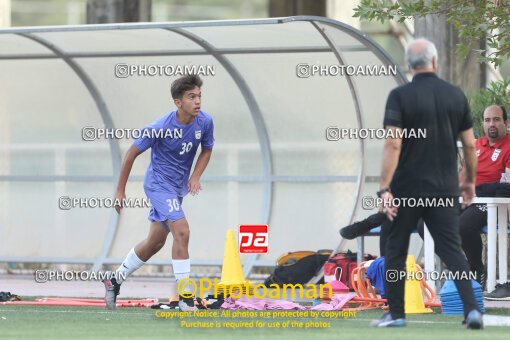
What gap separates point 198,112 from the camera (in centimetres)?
1126

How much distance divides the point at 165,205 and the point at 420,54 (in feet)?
9.90

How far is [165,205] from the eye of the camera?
11.2 m

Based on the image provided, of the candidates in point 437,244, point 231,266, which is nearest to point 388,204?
point 437,244

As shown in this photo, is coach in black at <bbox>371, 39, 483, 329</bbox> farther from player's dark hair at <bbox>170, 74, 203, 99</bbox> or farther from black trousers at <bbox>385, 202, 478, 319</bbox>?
player's dark hair at <bbox>170, 74, 203, 99</bbox>

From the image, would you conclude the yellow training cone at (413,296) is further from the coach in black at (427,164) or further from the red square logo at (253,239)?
the red square logo at (253,239)

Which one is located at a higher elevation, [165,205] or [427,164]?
[427,164]

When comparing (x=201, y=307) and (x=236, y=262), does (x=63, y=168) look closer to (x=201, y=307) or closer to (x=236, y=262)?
(x=236, y=262)

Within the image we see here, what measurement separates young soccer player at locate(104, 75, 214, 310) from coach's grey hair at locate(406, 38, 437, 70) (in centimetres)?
254

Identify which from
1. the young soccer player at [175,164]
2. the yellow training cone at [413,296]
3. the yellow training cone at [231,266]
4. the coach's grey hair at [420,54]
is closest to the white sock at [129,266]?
the young soccer player at [175,164]

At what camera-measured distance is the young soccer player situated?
11.2 meters

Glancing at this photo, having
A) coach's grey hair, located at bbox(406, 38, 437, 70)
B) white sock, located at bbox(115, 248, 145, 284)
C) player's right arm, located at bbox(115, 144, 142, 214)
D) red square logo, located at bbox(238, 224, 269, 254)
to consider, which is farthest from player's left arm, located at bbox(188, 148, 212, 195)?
red square logo, located at bbox(238, 224, 269, 254)

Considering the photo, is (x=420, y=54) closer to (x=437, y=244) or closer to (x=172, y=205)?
(x=437, y=244)

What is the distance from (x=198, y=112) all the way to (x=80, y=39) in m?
3.71

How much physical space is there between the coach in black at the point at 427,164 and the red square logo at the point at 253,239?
594cm
